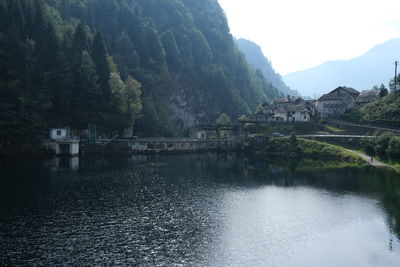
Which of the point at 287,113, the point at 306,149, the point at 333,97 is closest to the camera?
the point at 306,149

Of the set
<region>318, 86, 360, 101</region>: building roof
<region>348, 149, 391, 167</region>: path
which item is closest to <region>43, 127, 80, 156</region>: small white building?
<region>348, 149, 391, 167</region>: path

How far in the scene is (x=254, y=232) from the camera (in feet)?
139

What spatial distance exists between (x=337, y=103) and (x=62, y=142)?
10968 centimetres

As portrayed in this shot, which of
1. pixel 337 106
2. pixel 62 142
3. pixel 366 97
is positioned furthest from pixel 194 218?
pixel 366 97

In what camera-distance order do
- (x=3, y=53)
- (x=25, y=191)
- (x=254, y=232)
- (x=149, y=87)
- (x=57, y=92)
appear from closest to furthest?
(x=254, y=232) < (x=25, y=191) < (x=3, y=53) < (x=57, y=92) < (x=149, y=87)

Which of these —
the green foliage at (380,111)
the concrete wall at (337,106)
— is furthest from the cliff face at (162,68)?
the green foliage at (380,111)

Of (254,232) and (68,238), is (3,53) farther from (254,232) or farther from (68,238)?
(254,232)

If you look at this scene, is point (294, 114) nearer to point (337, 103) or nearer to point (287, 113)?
point (287, 113)

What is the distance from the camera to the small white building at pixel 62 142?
10094 cm

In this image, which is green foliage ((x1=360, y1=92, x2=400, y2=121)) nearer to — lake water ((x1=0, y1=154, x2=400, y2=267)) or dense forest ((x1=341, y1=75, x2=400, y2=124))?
dense forest ((x1=341, y1=75, x2=400, y2=124))

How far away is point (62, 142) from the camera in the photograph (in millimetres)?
101438

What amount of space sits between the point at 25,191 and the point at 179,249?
3303 centimetres

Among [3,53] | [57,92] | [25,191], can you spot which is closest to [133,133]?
[57,92]

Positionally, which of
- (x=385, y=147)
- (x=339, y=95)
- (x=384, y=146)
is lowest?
(x=385, y=147)
